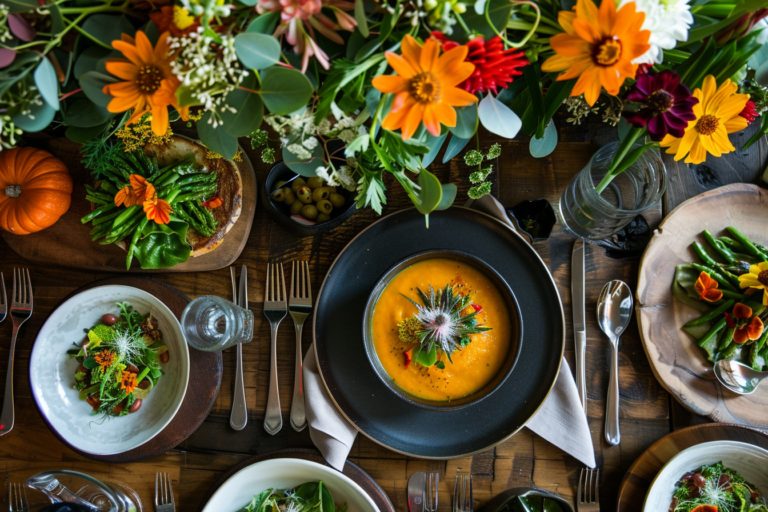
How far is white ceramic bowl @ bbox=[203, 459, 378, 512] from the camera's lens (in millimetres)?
1354

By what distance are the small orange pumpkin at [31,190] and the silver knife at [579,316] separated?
1619mm

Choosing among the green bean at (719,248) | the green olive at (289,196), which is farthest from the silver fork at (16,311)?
the green bean at (719,248)

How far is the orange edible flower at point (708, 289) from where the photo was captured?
140 cm

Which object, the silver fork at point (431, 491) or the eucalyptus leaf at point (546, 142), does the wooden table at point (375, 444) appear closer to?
the silver fork at point (431, 491)

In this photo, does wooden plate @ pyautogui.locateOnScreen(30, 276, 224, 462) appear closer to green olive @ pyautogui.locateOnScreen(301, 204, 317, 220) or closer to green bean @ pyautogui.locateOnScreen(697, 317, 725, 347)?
green olive @ pyautogui.locateOnScreen(301, 204, 317, 220)

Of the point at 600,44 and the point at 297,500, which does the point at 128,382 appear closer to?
the point at 297,500

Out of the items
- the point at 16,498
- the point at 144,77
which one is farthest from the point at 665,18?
the point at 16,498

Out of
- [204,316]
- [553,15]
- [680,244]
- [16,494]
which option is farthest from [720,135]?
[16,494]

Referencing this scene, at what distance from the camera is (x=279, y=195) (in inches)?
55.9

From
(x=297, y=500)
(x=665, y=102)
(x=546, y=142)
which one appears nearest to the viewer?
(x=665, y=102)

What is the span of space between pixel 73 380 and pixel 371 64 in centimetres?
140

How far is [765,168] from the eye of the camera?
1518mm

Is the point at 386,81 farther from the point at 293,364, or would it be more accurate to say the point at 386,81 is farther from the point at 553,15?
the point at 293,364

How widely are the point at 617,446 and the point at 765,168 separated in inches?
40.3
